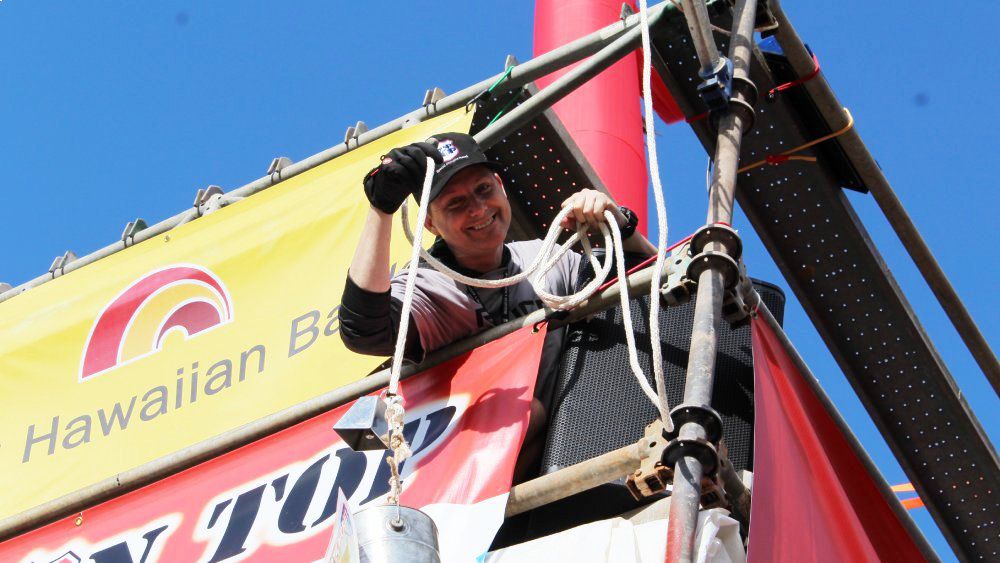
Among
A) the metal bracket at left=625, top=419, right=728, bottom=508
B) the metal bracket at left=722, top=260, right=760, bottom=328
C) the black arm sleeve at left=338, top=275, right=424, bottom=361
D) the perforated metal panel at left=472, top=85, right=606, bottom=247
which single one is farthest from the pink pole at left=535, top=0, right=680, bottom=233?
the metal bracket at left=625, top=419, right=728, bottom=508

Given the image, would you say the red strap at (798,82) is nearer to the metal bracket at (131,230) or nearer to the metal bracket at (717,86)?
the metal bracket at (717,86)

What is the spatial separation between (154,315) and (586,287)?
8.18 ft

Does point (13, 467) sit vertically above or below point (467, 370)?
above

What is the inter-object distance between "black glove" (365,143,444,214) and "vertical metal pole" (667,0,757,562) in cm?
94

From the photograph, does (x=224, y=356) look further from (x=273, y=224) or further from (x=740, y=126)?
(x=740, y=126)

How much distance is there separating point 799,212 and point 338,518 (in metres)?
3.06

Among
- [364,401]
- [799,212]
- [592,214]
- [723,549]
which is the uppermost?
[799,212]

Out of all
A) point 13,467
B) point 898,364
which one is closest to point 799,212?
point 898,364

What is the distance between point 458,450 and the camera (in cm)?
429

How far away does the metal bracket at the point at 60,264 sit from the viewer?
7.15 metres

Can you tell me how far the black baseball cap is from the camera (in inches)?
184

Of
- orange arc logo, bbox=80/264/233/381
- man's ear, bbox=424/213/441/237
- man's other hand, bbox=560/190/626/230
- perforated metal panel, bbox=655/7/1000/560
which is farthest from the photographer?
orange arc logo, bbox=80/264/233/381

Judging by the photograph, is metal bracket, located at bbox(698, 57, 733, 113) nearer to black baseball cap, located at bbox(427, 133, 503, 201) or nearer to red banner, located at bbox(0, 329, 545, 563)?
black baseball cap, located at bbox(427, 133, 503, 201)

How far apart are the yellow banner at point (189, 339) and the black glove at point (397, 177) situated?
0.89 m
